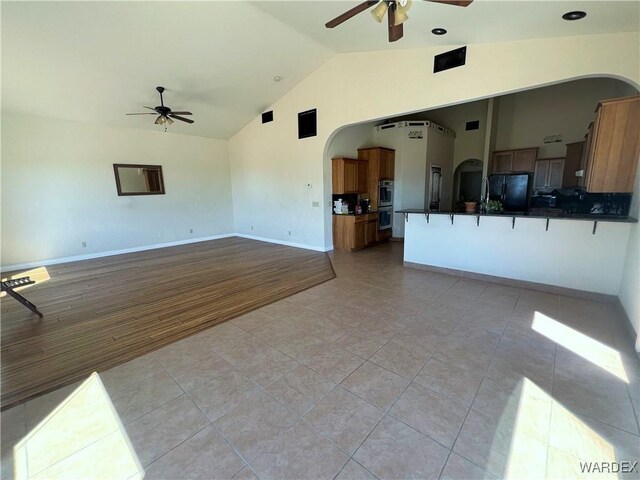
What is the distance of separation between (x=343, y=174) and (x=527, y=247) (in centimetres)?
396

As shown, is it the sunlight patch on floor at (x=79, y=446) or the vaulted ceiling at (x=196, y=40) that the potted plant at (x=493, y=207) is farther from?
the sunlight patch on floor at (x=79, y=446)

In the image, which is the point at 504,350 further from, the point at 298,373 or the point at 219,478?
the point at 219,478

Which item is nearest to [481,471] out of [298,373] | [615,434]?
[615,434]

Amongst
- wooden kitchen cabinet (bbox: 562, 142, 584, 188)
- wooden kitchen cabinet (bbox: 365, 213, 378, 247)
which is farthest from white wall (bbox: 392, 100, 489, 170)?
wooden kitchen cabinet (bbox: 365, 213, 378, 247)

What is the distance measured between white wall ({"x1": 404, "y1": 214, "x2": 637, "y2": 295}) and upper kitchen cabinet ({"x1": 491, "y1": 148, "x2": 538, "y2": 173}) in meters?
4.60

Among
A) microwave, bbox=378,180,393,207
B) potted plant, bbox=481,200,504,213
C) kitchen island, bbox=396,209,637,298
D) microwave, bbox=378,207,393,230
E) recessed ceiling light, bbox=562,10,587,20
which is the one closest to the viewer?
recessed ceiling light, bbox=562,10,587,20

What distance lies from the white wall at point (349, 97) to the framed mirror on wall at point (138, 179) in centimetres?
226

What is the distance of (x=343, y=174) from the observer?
6547 mm

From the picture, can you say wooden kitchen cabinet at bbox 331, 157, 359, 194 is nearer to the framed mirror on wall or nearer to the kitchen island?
the kitchen island

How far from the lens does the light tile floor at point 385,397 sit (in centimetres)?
158

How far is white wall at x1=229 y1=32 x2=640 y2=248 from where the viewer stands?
3.19 metres

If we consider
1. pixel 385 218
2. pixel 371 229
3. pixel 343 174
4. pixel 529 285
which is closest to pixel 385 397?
pixel 529 285

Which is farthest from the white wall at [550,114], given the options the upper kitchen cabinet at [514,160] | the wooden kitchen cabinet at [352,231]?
the wooden kitchen cabinet at [352,231]

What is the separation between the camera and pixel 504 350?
2.58 metres
